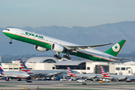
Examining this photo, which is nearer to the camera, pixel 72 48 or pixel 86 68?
pixel 72 48

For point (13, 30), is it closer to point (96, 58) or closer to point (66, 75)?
point (96, 58)

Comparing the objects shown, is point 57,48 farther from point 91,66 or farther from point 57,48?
point 91,66

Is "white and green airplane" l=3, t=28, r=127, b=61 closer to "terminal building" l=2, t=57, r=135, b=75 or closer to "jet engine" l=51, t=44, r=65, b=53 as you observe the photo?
"jet engine" l=51, t=44, r=65, b=53

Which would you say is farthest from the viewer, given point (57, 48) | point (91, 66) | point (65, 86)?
point (91, 66)

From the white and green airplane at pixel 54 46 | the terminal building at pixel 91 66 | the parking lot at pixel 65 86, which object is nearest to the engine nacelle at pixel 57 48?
the white and green airplane at pixel 54 46

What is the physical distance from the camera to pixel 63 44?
88438 millimetres

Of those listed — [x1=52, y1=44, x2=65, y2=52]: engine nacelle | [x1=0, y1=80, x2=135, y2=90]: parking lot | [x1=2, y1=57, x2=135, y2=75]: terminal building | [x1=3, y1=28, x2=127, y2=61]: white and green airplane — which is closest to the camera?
[x1=0, y1=80, x2=135, y2=90]: parking lot

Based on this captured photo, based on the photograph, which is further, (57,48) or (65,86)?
(65,86)

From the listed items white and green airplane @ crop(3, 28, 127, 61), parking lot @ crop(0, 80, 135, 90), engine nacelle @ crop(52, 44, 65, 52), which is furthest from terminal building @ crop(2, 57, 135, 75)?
engine nacelle @ crop(52, 44, 65, 52)

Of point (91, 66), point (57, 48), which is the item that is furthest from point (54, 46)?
point (91, 66)

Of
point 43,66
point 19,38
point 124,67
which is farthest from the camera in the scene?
point 43,66

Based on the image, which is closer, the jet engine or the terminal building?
the jet engine

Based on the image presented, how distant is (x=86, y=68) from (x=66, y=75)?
Answer: 26171 mm

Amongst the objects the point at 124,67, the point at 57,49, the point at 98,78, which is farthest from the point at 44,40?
the point at 124,67
